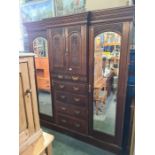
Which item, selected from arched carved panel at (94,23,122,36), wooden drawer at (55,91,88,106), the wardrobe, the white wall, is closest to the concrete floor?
the wardrobe

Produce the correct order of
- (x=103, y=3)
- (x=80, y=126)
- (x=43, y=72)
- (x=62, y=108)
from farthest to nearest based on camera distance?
(x=43, y=72), (x=62, y=108), (x=80, y=126), (x=103, y=3)

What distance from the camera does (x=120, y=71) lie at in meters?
1.77

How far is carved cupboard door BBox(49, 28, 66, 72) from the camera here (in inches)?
83.1

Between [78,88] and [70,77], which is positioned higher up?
[70,77]

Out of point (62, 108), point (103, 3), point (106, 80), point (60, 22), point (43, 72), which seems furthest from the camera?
point (43, 72)

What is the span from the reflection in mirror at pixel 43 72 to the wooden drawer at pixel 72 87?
0.24 metres

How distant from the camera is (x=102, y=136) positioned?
2.12 metres

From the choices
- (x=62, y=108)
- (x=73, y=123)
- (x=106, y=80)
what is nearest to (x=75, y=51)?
(x=106, y=80)

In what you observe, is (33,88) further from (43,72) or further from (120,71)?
(43,72)

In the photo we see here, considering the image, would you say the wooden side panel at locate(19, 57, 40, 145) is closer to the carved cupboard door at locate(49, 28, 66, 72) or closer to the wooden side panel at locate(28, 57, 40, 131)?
the wooden side panel at locate(28, 57, 40, 131)

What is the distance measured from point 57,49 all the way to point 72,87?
0.64 meters

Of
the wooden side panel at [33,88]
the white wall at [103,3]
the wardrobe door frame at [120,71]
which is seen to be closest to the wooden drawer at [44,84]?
the wardrobe door frame at [120,71]
